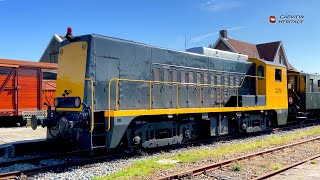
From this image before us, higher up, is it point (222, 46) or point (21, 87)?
point (222, 46)

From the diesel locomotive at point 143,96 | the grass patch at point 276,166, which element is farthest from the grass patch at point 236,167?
the diesel locomotive at point 143,96

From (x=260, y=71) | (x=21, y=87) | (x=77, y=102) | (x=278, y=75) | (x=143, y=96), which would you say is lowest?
(x=77, y=102)

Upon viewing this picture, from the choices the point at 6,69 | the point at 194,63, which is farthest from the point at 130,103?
the point at 6,69

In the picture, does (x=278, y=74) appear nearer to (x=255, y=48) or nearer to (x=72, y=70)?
(x=72, y=70)

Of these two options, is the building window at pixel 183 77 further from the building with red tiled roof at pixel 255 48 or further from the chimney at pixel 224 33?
the chimney at pixel 224 33

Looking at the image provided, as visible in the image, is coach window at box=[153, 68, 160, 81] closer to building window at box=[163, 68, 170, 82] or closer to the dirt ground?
building window at box=[163, 68, 170, 82]

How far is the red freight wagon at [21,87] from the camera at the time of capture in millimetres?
17500

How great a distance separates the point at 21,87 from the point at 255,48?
39.6 metres

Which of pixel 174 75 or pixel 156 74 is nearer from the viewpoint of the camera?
pixel 156 74

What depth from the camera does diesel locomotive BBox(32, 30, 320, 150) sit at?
8.91 m

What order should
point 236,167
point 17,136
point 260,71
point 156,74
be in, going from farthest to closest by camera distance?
point 260,71, point 17,136, point 156,74, point 236,167

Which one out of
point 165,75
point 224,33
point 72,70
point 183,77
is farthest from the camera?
point 224,33

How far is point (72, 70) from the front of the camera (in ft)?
31.8

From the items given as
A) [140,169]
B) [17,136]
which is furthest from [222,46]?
[140,169]
